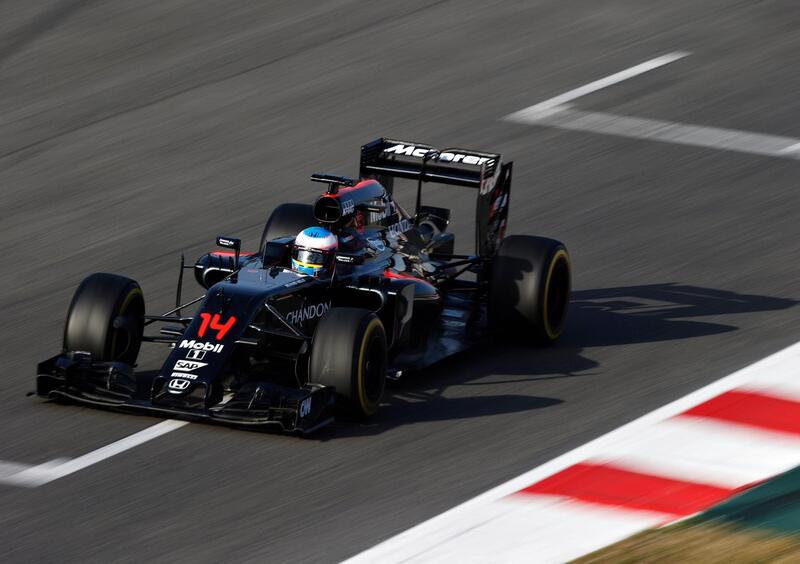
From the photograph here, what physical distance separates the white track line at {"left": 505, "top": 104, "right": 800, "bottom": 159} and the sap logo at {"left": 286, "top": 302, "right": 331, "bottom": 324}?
299 inches

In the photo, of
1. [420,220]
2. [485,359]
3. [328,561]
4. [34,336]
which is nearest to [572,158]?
[420,220]

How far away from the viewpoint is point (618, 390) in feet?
35.6

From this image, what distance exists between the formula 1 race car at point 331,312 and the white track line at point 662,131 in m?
5.31

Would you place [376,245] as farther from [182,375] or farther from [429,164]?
[182,375]

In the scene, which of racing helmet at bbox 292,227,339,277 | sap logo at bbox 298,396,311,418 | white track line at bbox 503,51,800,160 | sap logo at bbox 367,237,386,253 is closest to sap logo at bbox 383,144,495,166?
sap logo at bbox 367,237,386,253

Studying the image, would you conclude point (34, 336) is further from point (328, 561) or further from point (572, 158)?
point (572, 158)

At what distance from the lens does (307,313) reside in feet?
34.0

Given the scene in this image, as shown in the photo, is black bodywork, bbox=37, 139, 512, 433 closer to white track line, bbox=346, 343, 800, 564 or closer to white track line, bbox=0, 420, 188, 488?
white track line, bbox=0, 420, 188, 488

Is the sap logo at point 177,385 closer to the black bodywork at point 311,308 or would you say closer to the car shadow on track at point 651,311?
the black bodywork at point 311,308

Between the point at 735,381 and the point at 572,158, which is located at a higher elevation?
the point at 572,158

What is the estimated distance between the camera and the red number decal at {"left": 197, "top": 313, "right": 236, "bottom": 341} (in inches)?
387

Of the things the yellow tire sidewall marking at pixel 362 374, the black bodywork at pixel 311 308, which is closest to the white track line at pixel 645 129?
the black bodywork at pixel 311 308

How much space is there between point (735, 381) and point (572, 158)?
6.29m

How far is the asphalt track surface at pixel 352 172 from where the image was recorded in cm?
901
